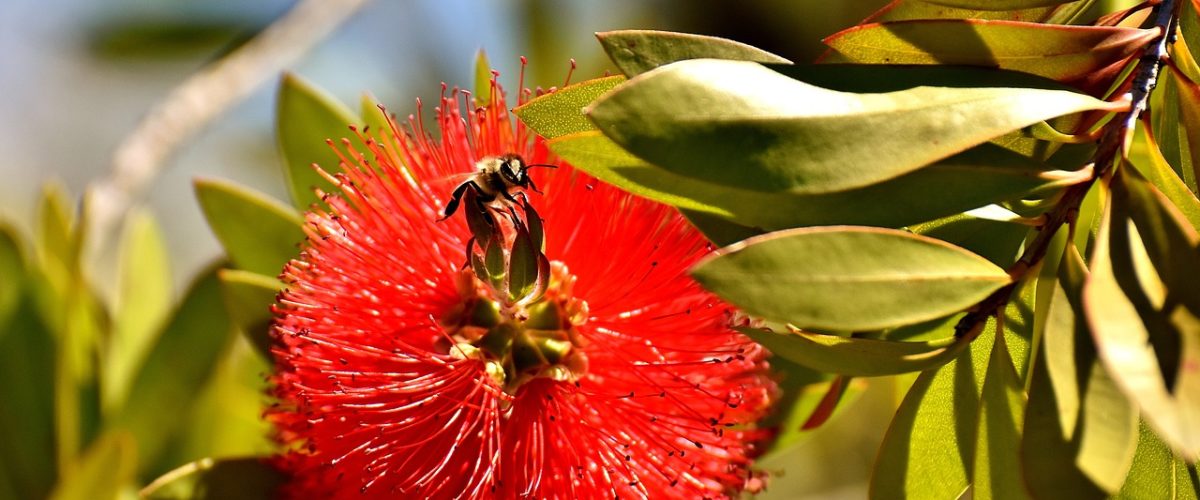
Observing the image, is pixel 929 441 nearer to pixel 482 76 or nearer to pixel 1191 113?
pixel 1191 113

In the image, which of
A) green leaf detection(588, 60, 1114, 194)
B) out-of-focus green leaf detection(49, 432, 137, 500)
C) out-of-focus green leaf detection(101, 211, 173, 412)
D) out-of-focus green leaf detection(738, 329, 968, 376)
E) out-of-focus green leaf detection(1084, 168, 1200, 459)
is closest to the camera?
out-of-focus green leaf detection(1084, 168, 1200, 459)

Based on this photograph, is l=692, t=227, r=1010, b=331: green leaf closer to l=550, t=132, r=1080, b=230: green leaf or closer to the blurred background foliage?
l=550, t=132, r=1080, b=230: green leaf

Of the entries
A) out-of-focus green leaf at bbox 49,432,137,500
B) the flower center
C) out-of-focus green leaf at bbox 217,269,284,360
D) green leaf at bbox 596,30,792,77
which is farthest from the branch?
out-of-focus green leaf at bbox 49,432,137,500

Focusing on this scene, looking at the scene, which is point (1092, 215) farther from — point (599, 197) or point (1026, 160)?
point (599, 197)

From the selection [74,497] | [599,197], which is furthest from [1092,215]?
[74,497]

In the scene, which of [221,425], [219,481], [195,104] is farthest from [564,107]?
[195,104]

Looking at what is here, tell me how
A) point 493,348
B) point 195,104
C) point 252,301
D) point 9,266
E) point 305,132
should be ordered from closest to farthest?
point 493,348, point 252,301, point 305,132, point 9,266, point 195,104
